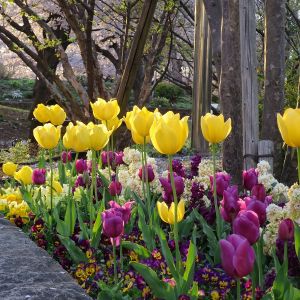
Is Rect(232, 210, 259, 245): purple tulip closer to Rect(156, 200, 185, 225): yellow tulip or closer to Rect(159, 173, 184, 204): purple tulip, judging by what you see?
Rect(156, 200, 185, 225): yellow tulip

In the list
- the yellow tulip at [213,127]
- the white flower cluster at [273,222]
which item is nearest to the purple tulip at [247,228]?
the white flower cluster at [273,222]

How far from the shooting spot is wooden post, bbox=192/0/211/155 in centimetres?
835

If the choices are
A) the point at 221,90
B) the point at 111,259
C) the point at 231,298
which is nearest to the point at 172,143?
the point at 231,298

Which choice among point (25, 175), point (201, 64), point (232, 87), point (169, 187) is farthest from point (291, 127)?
point (201, 64)

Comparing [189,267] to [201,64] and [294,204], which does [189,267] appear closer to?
[294,204]

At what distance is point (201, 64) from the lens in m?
8.45

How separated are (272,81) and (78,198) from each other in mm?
2502

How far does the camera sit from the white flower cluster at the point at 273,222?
6.89 feet

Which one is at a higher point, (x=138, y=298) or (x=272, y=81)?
(x=272, y=81)

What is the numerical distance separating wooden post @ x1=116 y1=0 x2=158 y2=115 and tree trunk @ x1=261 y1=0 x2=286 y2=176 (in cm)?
112

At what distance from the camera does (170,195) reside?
246 cm

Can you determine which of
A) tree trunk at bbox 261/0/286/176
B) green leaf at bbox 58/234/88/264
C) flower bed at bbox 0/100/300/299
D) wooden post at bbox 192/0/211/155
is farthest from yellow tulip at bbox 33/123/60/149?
wooden post at bbox 192/0/211/155

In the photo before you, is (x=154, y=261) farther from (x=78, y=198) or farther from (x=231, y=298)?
(x=78, y=198)

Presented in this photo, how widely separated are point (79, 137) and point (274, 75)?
323 centimetres
